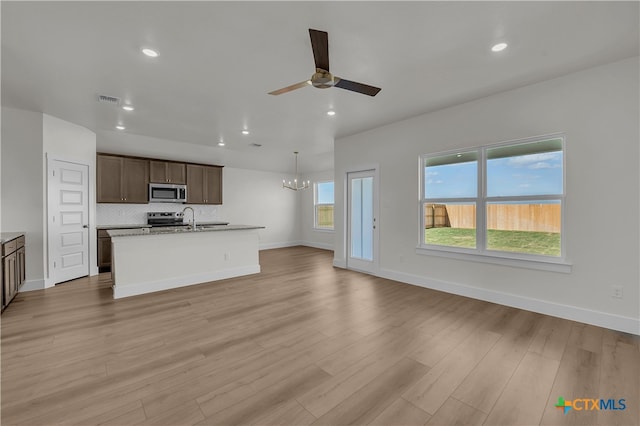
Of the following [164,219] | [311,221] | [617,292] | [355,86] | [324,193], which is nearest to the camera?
[355,86]

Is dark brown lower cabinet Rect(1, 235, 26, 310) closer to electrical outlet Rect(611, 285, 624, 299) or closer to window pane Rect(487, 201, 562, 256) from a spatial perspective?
window pane Rect(487, 201, 562, 256)

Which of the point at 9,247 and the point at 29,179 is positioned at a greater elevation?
the point at 29,179

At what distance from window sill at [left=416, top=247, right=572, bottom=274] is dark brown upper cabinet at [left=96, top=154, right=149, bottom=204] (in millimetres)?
6299

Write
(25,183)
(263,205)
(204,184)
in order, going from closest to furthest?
(25,183)
(204,184)
(263,205)

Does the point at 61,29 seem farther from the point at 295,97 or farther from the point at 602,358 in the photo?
the point at 602,358

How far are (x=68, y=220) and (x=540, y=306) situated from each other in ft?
24.2

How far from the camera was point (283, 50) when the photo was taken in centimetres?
265

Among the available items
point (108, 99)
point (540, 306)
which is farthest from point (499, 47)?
point (108, 99)

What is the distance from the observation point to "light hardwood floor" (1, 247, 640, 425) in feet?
5.80

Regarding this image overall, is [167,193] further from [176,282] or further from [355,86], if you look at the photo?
[355,86]

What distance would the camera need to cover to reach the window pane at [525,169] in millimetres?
3359

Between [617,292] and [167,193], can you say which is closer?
[617,292]

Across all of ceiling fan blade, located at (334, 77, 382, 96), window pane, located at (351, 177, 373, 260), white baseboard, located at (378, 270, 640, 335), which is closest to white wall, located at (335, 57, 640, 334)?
white baseboard, located at (378, 270, 640, 335)

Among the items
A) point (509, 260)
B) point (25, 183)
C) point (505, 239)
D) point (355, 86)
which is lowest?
point (509, 260)
